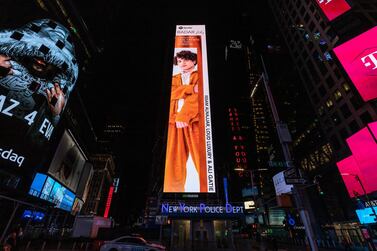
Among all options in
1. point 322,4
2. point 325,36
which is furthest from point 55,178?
point 325,36

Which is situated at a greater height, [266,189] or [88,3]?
[88,3]

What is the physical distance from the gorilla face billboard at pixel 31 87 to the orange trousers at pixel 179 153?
1842 centimetres

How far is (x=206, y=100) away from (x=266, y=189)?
2835 inches

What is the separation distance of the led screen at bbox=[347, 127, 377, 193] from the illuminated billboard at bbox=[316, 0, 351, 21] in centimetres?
2026

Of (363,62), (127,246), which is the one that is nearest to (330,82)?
(363,62)

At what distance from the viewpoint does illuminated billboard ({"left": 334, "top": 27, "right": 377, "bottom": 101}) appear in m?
28.1

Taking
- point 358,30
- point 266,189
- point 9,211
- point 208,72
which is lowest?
point 9,211

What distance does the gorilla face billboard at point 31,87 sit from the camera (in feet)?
73.9

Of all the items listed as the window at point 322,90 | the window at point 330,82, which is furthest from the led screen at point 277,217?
the window at point 330,82

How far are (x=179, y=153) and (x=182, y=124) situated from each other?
206 inches

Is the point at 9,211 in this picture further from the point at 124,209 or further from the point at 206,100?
the point at 124,209

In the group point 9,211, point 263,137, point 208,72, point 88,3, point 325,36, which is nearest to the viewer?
point 9,211

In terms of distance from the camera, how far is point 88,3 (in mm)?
45000

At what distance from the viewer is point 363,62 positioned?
28.8 m
